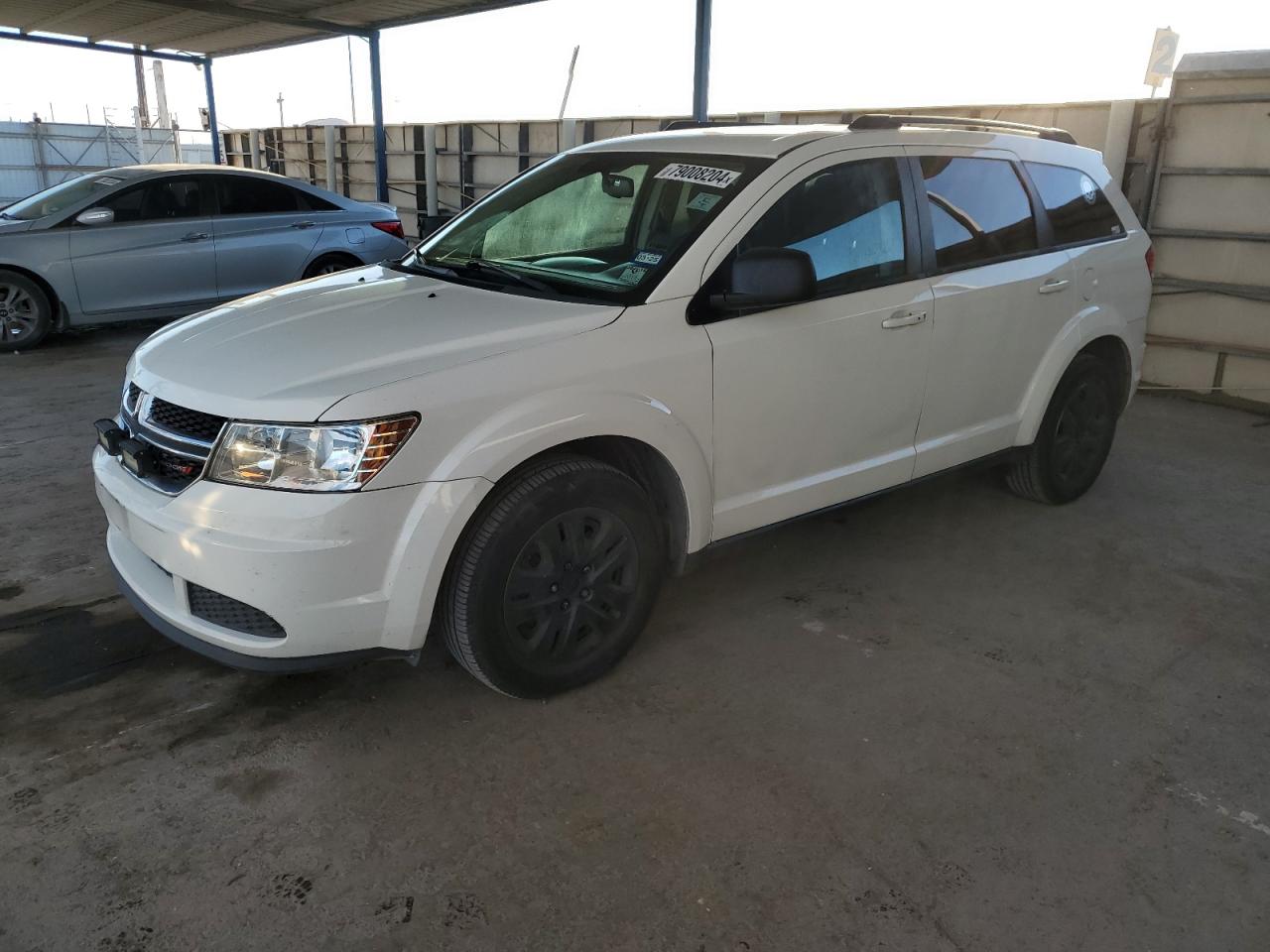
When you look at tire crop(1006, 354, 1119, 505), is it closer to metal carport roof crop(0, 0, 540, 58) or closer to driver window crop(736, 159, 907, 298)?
driver window crop(736, 159, 907, 298)

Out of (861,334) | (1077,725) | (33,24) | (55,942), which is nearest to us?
(55,942)

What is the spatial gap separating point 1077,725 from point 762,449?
51.3 inches

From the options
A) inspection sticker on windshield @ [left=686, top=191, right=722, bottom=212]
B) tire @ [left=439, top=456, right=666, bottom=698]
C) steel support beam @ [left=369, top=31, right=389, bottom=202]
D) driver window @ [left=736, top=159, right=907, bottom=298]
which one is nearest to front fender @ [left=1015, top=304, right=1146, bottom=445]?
driver window @ [left=736, top=159, right=907, bottom=298]

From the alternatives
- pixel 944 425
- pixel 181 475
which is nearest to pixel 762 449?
pixel 944 425

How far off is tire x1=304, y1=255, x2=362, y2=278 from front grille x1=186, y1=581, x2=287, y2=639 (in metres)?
6.54

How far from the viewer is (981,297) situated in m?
3.86

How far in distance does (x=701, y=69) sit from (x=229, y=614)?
762 cm

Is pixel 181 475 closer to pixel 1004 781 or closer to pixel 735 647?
pixel 735 647

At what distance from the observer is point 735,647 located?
3.42m

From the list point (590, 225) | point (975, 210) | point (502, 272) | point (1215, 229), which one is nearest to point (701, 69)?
point (1215, 229)

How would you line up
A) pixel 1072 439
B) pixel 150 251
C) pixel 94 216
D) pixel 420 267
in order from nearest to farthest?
pixel 420 267
pixel 1072 439
pixel 94 216
pixel 150 251

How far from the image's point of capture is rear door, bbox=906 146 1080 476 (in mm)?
3744

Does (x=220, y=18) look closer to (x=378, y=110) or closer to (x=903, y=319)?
(x=378, y=110)

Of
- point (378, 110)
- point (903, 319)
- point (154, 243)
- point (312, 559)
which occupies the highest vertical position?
point (378, 110)
